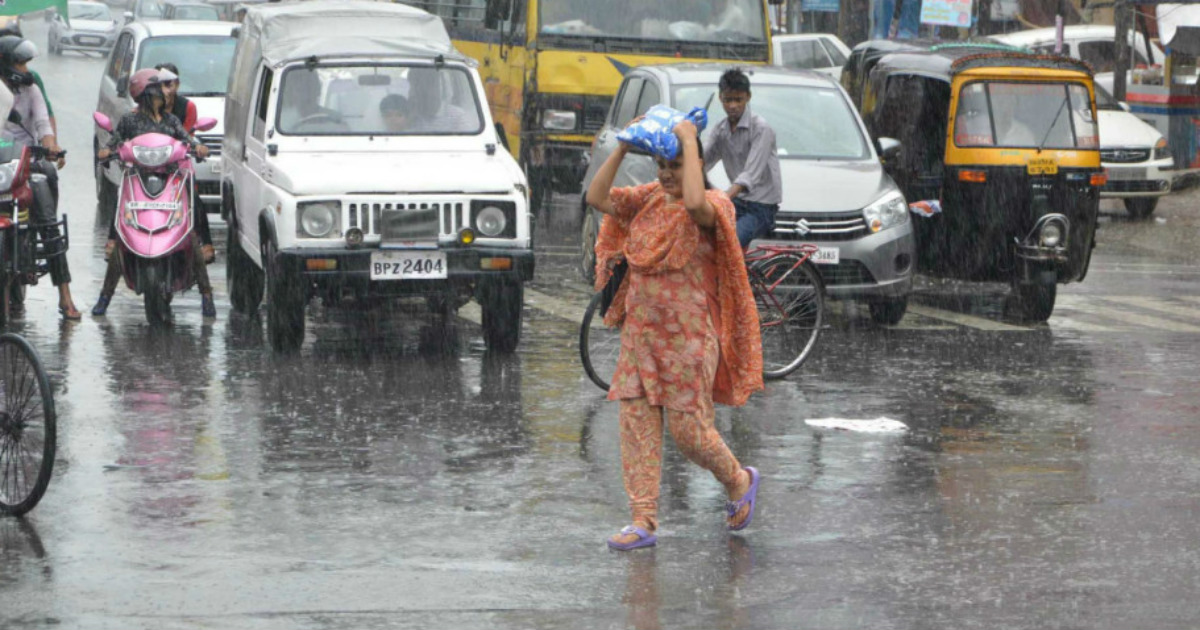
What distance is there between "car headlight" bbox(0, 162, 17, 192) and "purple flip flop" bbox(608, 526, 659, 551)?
5761 mm

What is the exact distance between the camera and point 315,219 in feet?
38.2

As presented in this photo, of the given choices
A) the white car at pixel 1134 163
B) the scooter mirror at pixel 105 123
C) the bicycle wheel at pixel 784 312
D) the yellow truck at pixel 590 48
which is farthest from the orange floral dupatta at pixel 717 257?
the white car at pixel 1134 163

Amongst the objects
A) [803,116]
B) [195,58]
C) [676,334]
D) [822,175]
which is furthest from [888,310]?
[195,58]

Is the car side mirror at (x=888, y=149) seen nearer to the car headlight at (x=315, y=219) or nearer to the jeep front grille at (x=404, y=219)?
the jeep front grille at (x=404, y=219)

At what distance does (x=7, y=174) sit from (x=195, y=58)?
909cm

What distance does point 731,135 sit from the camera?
12.0m

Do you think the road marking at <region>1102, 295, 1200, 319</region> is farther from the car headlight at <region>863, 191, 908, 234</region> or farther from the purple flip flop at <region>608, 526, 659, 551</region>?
the purple flip flop at <region>608, 526, 659, 551</region>

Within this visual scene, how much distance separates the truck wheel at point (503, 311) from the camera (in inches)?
472

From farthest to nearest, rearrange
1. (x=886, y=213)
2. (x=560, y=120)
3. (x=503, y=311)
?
1. (x=560, y=120)
2. (x=886, y=213)
3. (x=503, y=311)

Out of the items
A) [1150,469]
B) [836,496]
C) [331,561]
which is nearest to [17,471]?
[331,561]

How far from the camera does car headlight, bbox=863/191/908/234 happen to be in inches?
528

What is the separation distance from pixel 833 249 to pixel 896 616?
279 inches

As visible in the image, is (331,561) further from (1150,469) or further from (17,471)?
(1150,469)

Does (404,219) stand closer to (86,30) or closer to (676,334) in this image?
(676,334)
